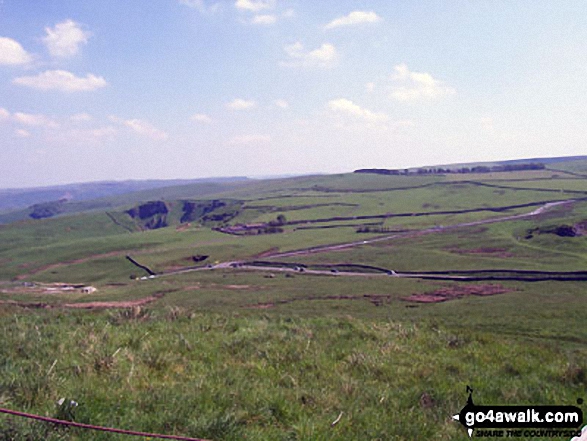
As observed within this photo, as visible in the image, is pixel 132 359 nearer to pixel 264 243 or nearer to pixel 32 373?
pixel 32 373

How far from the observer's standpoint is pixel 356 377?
10.4m

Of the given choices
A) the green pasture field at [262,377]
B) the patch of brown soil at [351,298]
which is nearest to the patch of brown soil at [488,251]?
the patch of brown soil at [351,298]

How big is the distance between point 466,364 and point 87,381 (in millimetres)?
8613

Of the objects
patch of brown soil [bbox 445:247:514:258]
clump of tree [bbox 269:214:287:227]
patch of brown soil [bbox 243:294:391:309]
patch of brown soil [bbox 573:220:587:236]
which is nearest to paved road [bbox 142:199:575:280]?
patch of brown soil [bbox 445:247:514:258]

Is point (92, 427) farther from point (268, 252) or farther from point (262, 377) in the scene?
point (268, 252)

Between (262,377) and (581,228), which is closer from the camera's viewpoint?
(262,377)

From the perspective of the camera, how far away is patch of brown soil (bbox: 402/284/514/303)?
2721 inches

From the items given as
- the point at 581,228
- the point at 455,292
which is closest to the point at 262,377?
the point at 455,292

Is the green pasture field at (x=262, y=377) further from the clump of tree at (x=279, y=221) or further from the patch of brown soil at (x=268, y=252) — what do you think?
the clump of tree at (x=279, y=221)

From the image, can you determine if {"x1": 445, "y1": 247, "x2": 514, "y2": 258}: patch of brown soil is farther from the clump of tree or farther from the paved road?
the clump of tree

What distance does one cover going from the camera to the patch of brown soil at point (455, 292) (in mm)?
69125

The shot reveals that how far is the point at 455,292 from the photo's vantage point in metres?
74.1

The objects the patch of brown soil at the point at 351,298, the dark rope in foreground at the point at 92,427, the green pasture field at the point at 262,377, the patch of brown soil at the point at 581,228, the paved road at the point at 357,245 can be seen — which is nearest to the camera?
the dark rope in foreground at the point at 92,427

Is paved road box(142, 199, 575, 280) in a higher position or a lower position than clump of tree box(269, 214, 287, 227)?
lower
